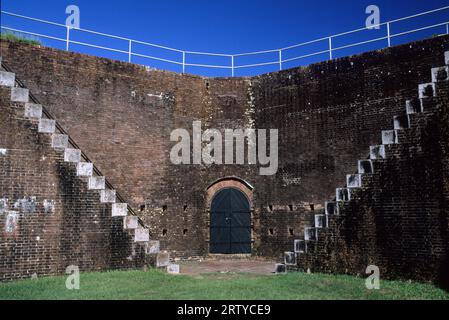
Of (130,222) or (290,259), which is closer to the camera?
(130,222)

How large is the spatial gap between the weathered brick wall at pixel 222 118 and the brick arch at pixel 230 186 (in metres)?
0.21

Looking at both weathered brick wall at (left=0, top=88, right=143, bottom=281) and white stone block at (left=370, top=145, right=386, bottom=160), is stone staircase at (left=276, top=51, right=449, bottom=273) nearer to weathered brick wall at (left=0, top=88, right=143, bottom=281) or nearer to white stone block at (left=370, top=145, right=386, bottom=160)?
white stone block at (left=370, top=145, right=386, bottom=160)

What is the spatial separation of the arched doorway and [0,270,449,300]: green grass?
18.6 feet

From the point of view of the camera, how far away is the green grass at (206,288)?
8242 mm

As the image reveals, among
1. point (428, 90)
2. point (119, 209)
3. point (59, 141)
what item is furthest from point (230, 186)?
point (428, 90)

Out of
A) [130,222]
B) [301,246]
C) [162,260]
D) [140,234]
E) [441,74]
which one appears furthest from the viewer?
[162,260]

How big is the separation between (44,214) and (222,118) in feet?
27.5

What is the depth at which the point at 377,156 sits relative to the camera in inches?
419

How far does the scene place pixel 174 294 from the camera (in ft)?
27.9

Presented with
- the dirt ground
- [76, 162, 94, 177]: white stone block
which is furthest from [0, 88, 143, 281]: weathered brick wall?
the dirt ground

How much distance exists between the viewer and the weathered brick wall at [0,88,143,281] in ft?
33.7

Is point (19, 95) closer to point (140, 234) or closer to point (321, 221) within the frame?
point (140, 234)
